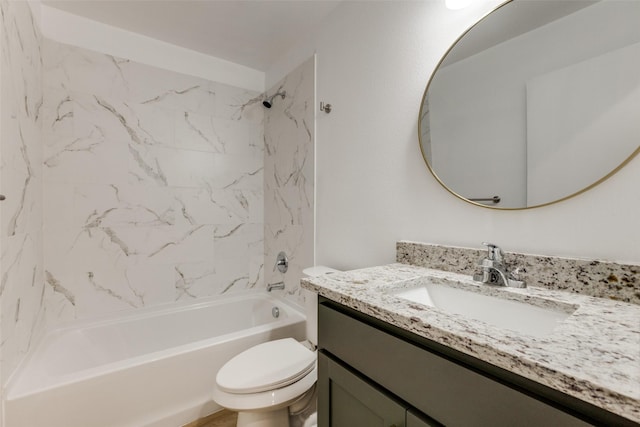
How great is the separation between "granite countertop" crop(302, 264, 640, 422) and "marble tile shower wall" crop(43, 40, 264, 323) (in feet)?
5.89

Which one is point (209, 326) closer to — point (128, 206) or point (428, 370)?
point (128, 206)

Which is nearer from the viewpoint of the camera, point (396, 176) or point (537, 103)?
point (537, 103)

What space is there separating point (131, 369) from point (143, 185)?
50.6 inches

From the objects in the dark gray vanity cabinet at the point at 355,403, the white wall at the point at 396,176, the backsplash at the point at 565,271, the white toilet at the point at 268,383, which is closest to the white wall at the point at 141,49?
the white wall at the point at 396,176

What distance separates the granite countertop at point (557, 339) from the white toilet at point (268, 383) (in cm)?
65

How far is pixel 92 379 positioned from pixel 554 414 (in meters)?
1.76

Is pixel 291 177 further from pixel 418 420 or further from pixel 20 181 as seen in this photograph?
pixel 418 420

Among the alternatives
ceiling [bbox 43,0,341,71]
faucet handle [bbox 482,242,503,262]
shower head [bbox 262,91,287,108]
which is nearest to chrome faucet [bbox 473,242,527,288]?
faucet handle [bbox 482,242,503,262]

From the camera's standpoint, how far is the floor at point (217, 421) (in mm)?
1594

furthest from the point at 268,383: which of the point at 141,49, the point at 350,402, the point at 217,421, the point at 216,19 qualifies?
the point at 141,49

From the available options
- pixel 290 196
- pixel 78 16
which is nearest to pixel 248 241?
pixel 290 196

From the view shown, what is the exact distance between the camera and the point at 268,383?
3.99 feet

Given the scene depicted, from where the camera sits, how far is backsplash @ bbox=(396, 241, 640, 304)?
731mm

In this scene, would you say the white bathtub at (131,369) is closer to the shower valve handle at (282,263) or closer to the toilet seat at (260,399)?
the shower valve handle at (282,263)
